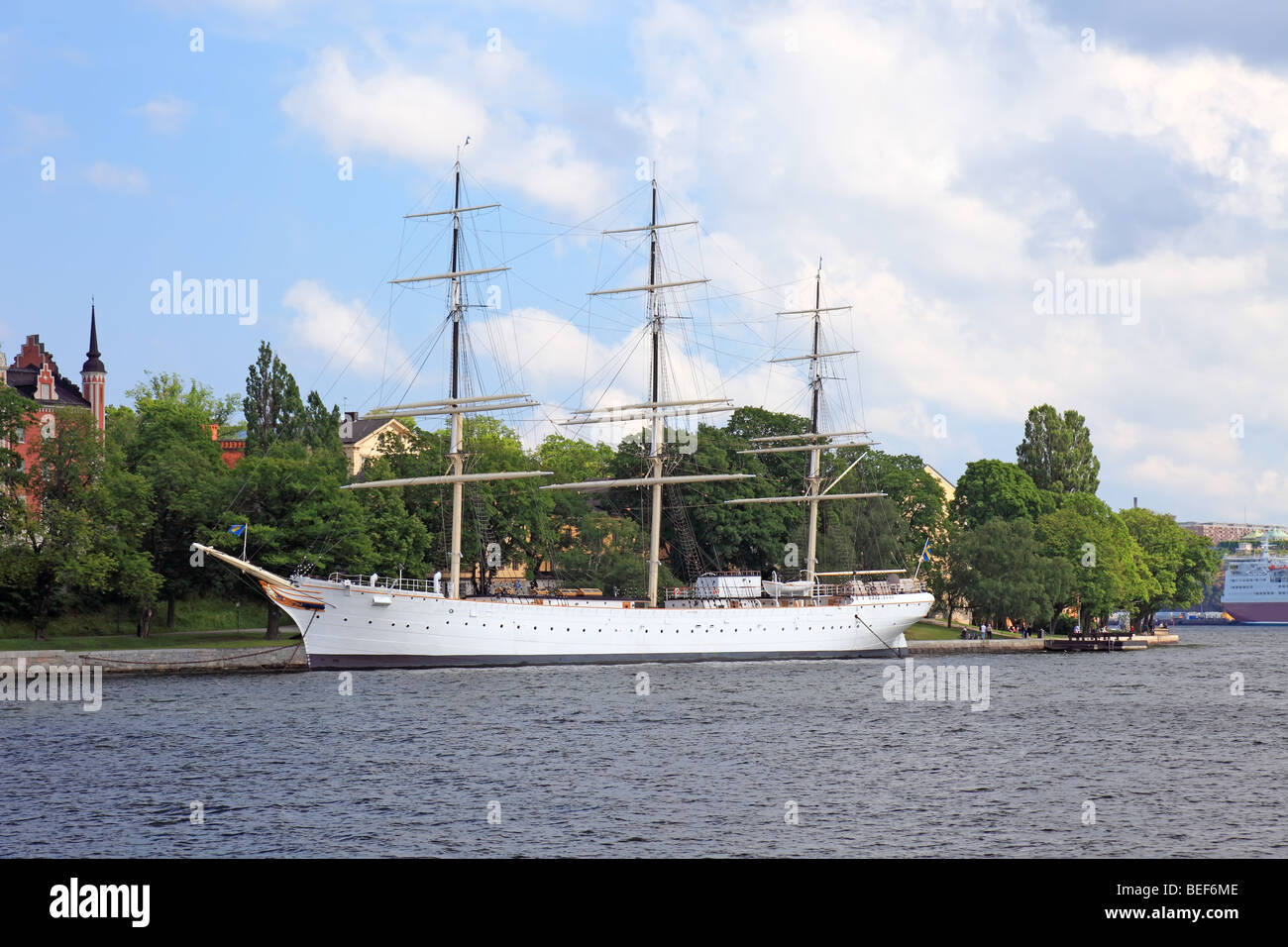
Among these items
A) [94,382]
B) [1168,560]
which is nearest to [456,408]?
[94,382]

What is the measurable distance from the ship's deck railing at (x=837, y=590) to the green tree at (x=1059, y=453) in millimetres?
31496

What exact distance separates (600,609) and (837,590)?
22.5 metres

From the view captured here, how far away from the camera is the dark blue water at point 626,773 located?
24906mm

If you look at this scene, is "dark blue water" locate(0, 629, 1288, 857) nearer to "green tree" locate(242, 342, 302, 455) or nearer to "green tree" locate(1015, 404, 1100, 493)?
"green tree" locate(242, 342, 302, 455)

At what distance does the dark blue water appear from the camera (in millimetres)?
24906

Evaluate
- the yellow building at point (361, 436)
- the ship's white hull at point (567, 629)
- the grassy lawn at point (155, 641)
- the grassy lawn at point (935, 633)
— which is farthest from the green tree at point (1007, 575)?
the yellow building at point (361, 436)

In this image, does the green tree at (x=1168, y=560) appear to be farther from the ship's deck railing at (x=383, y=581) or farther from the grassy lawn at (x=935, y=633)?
the ship's deck railing at (x=383, y=581)

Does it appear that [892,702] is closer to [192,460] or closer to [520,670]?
[520,670]

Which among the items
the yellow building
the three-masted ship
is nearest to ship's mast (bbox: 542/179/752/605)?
the three-masted ship

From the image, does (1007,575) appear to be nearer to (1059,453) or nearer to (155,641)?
(1059,453)

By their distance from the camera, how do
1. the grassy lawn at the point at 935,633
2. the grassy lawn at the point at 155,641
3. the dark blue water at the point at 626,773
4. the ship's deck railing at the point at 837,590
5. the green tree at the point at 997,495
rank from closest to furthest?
the dark blue water at the point at 626,773 → the grassy lawn at the point at 155,641 → the ship's deck railing at the point at 837,590 → the grassy lawn at the point at 935,633 → the green tree at the point at 997,495

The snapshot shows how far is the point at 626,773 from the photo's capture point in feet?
106
